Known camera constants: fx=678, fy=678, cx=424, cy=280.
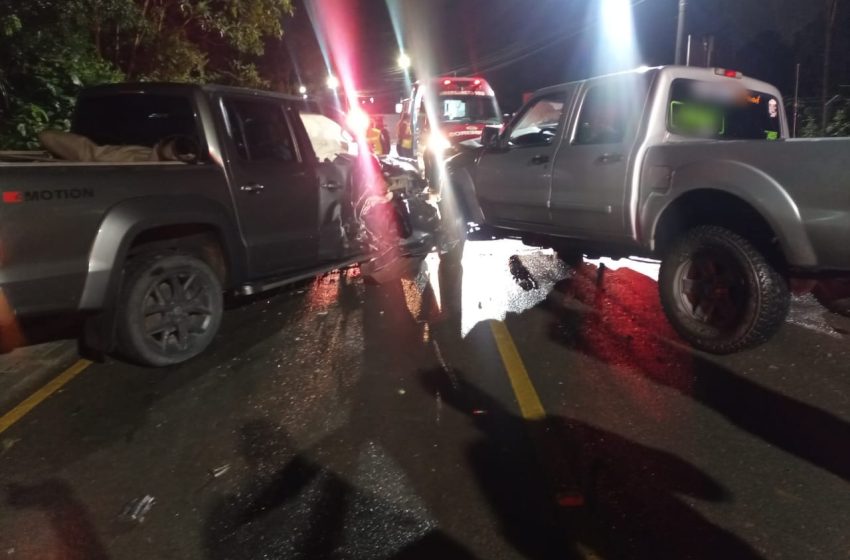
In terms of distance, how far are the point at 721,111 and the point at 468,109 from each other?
10.8 meters

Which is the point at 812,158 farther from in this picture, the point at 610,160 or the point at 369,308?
the point at 369,308

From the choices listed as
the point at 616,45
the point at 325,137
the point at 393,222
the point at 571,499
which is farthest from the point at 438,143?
the point at 616,45

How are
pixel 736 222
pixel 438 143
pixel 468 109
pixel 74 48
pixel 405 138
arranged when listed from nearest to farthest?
pixel 736 222 → pixel 74 48 → pixel 438 143 → pixel 468 109 → pixel 405 138

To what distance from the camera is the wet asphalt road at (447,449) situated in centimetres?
300

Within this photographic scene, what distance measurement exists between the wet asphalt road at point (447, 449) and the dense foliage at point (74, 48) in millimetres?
5057

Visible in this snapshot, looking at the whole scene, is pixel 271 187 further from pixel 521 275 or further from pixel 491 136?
pixel 521 275

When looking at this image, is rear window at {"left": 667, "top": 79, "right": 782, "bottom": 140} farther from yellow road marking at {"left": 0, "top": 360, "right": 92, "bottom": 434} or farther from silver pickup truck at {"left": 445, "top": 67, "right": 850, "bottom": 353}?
yellow road marking at {"left": 0, "top": 360, "right": 92, "bottom": 434}

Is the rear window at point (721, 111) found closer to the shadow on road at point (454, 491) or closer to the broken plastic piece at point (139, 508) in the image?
the shadow on road at point (454, 491)

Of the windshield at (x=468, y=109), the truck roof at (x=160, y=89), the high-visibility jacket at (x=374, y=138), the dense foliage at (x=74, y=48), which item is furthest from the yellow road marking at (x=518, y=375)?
the high-visibility jacket at (x=374, y=138)

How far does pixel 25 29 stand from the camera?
8398mm

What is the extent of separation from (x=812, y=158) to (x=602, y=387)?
1.90m

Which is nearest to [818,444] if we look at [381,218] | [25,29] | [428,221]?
[381,218]

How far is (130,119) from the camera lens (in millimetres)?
5621

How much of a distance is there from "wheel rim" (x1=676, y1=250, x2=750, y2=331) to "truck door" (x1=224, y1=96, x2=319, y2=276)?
320 centimetres
